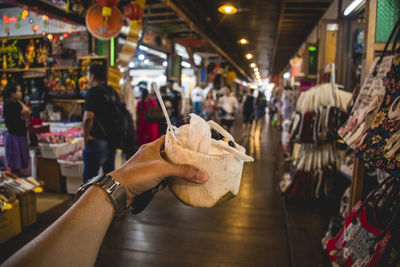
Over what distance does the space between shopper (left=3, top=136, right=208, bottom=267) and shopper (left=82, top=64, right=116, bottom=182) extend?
8.22 feet

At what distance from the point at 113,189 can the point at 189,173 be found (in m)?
0.22

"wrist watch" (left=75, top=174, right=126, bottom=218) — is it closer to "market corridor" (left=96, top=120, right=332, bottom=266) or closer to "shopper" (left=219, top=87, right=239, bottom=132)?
"market corridor" (left=96, top=120, right=332, bottom=266)

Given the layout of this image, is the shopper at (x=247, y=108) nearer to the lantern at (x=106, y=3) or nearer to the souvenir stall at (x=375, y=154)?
the lantern at (x=106, y=3)

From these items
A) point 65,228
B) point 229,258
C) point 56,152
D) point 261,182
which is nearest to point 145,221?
point 229,258

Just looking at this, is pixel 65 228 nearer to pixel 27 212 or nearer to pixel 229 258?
pixel 229 258

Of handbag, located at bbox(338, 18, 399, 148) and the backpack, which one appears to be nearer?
handbag, located at bbox(338, 18, 399, 148)

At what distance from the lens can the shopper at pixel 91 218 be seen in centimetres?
60

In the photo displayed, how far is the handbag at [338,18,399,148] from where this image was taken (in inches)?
69.6

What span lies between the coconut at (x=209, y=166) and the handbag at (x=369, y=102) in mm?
1213

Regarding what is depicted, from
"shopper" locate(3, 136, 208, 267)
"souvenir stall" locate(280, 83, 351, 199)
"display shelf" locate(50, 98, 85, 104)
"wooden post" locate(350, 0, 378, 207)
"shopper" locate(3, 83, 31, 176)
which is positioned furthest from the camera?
"display shelf" locate(50, 98, 85, 104)

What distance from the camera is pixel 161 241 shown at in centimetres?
275

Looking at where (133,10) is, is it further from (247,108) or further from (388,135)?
(247,108)

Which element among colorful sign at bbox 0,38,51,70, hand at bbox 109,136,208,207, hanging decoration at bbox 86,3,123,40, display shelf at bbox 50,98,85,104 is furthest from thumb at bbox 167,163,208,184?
display shelf at bbox 50,98,85,104

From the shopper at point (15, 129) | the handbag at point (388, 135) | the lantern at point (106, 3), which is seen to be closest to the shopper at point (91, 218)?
the handbag at point (388, 135)
